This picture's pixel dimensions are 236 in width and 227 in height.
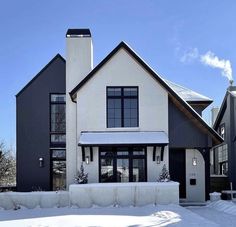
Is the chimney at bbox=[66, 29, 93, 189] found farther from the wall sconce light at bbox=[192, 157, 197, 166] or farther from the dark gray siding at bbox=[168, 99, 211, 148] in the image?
the wall sconce light at bbox=[192, 157, 197, 166]

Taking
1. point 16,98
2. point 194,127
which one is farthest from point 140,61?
point 16,98

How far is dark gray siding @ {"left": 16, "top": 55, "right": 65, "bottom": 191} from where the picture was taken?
25.3 meters

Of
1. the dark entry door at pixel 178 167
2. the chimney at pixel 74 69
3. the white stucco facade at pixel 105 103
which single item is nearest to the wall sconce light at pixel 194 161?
the dark entry door at pixel 178 167

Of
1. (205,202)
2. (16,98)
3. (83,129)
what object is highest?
(16,98)

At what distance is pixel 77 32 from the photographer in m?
24.0

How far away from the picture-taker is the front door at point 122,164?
72.0 ft

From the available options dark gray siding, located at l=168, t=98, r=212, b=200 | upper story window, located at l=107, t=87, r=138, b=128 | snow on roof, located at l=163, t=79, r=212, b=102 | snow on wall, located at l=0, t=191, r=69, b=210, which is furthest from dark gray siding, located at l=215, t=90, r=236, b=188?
snow on wall, located at l=0, t=191, r=69, b=210

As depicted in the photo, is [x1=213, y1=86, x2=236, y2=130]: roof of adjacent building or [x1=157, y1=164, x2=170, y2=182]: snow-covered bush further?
[x1=213, y1=86, x2=236, y2=130]: roof of adjacent building

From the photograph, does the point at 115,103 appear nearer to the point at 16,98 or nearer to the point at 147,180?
the point at 147,180

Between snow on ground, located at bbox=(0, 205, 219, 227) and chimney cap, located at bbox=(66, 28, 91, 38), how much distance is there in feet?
31.6

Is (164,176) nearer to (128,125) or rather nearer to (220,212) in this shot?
(128,125)

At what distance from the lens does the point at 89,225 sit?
14031 mm

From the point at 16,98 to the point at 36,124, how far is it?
76.8 inches

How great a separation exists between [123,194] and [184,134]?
16.2ft
